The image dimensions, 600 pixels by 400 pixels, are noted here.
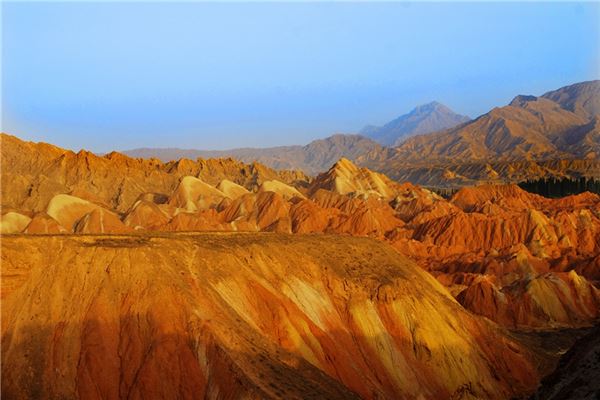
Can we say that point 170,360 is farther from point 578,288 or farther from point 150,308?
point 578,288

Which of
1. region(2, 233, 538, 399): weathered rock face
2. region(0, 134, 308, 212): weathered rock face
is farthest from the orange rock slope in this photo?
region(2, 233, 538, 399): weathered rock face

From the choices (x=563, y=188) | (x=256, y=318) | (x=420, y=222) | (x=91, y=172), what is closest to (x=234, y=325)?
(x=256, y=318)

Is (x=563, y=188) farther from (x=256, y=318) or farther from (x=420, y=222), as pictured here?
(x=256, y=318)

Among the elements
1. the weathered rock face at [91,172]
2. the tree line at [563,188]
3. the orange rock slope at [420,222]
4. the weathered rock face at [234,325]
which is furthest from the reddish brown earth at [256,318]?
the tree line at [563,188]

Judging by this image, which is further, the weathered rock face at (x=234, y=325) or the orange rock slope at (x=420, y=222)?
the orange rock slope at (x=420, y=222)

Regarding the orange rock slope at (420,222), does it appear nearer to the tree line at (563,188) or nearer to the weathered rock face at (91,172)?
the weathered rock face at (91,172)

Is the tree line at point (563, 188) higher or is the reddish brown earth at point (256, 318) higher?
the reddish brown earth at point (256, 318)

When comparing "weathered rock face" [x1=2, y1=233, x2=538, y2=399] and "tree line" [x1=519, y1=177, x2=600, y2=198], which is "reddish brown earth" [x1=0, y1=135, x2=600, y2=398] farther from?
"tree line" [x1=519, y1=177, x2=600, y2=198]

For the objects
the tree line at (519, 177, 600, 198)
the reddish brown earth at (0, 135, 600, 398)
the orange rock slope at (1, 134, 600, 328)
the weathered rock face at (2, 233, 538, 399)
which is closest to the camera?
the weathered rock face at (2, 233, 538, 399)
